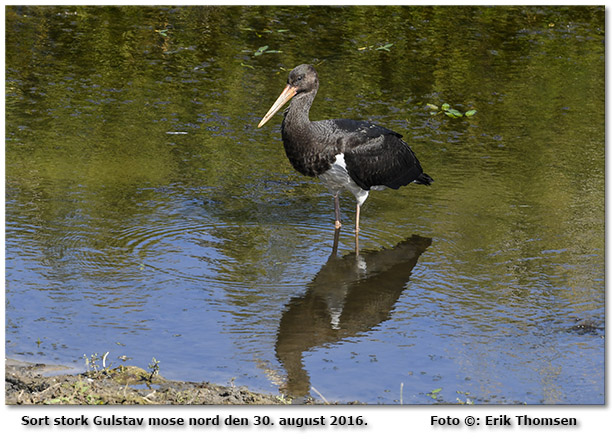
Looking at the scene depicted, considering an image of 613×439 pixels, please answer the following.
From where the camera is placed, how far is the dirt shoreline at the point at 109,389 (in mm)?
5566

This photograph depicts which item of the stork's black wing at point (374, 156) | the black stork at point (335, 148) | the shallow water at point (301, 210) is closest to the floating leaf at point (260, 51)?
the shallow water at point (301, 210)

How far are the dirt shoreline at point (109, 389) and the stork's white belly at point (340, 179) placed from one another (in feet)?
11.2

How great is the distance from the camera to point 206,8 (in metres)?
17.1

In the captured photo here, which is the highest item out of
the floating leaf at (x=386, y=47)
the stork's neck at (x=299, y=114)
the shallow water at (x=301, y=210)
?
the stork's neck at (x=299, y=114)

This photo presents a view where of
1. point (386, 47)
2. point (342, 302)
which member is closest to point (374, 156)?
point (342, 302)

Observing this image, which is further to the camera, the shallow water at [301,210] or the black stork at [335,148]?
the black stork at [335,148]

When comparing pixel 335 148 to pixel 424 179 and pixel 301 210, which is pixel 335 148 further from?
pixel 424 179

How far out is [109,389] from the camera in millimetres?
5773

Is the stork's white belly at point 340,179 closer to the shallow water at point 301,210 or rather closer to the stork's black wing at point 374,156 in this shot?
the stork's black wing at point 374,156

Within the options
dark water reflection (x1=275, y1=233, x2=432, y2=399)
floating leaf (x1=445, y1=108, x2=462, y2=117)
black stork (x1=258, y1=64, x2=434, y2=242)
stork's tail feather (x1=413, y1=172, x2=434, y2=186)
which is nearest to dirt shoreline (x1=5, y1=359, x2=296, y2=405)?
dark water reflection (x1=275, y1=233, x2=432, y2=399)

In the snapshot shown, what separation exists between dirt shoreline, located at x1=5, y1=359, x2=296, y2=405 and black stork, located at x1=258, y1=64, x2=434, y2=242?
3.35m

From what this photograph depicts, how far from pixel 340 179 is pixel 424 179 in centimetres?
134

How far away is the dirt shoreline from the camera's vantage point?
5.57 metres

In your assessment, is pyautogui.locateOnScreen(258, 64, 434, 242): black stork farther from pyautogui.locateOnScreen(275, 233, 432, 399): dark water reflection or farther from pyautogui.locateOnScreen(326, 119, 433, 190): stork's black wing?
pyautogui.locateOnScreen(275, 233, 432, 399): dark water reflection
